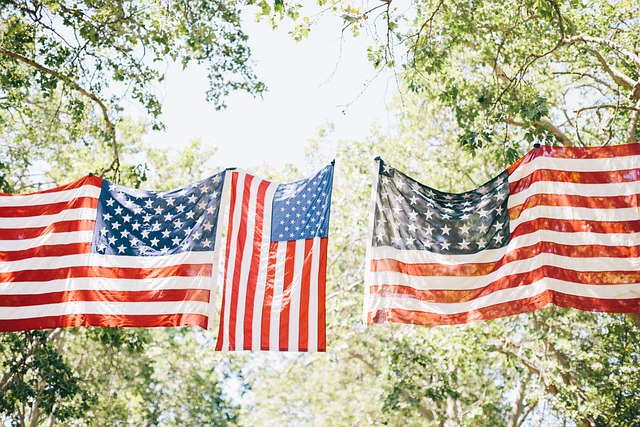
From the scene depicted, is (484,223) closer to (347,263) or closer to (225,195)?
(225,195)

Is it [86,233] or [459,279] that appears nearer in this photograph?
[459,279]

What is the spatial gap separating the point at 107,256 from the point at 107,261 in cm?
6

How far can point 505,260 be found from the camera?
22.8ft

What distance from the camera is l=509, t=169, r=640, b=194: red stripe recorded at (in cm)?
698

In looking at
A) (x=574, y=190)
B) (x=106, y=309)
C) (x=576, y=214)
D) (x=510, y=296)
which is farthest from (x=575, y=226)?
(x=106, y=309)

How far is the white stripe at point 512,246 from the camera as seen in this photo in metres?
6.76

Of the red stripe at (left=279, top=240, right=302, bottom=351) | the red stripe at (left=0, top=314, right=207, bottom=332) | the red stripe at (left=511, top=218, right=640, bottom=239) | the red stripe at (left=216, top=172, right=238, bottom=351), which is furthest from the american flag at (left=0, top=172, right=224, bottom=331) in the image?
the red stripe at (left=511, top=218, right=640, bottom=239)

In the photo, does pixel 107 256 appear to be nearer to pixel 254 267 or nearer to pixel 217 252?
pixel 217 252

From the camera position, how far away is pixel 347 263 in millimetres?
17391

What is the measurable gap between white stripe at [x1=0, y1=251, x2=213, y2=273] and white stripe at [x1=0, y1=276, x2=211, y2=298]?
17 centimetres

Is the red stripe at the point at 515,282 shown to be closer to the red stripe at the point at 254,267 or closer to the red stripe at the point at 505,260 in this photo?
the red stripe at the point at 505,260

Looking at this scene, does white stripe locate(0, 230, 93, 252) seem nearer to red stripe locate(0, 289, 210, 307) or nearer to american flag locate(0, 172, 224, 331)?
american flag locate(0, 172, 224, 331)

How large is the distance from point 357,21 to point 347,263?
34.9 ft

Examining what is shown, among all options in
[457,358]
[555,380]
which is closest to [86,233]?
[457,358]
